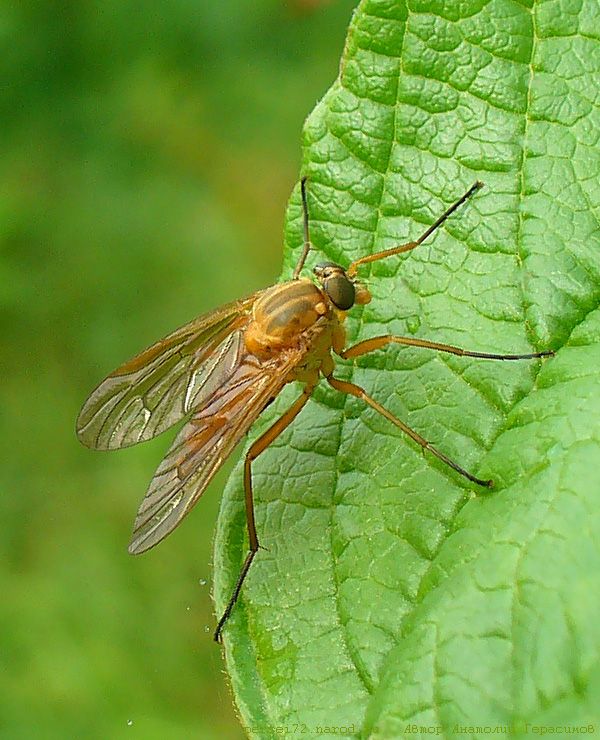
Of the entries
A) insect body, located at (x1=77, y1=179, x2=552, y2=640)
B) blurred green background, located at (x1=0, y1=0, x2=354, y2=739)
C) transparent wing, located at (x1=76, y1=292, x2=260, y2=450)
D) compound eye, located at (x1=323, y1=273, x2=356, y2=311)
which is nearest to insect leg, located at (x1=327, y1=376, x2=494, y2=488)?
insect body, located at (x1=77, y1=179, x2=552, y2=640)

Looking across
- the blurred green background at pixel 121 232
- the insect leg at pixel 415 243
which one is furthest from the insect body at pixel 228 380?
the blurred green background at pixel 121 232

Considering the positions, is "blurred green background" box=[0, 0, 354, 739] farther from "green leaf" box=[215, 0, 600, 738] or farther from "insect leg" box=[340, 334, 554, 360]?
"green leaf" box=[215, 0, 600, 738]

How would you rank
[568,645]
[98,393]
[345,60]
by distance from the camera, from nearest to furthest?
1. [568,645]
2. [345,60]
3. [98,393]

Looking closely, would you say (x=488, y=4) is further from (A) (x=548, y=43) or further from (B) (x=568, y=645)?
(B) (x=568, y=645)

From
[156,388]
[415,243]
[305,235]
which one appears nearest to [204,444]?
[156,388]

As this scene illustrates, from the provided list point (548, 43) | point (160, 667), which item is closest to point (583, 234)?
point (548, 43)
